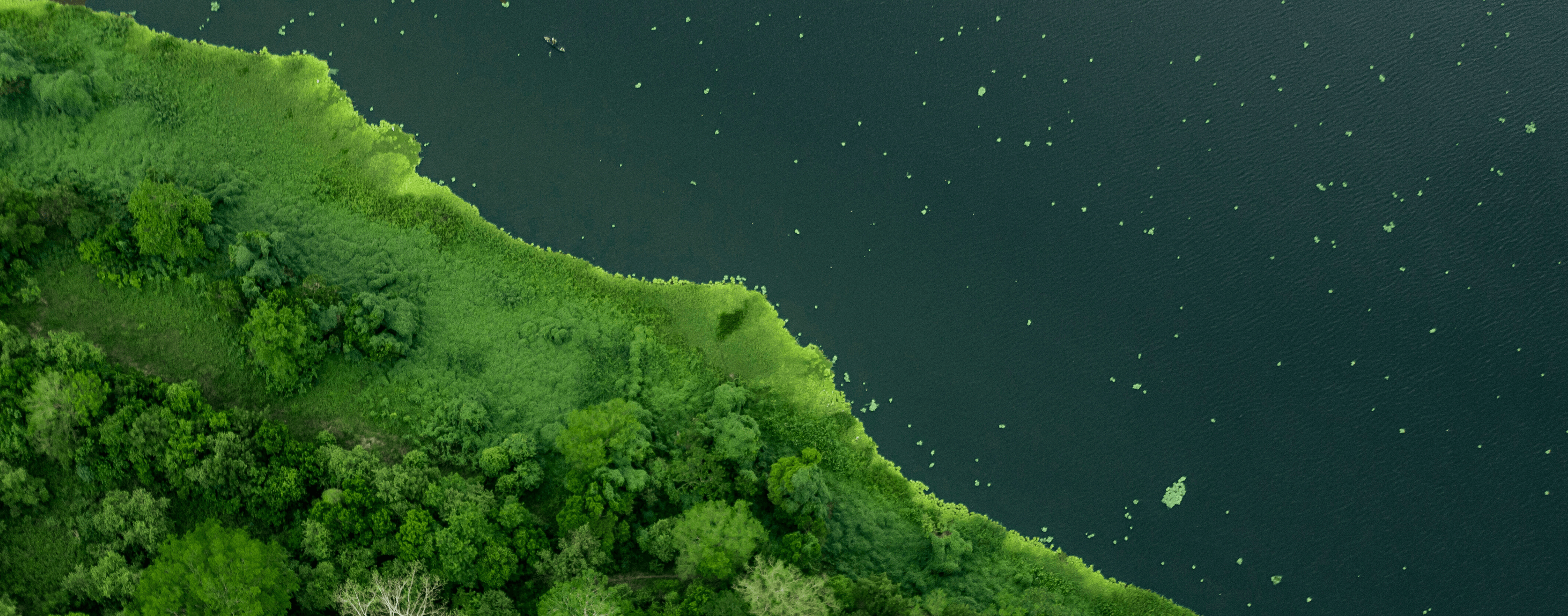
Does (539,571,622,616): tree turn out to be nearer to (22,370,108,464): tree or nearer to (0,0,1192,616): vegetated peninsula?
(0,0,1192,616): vegetated peninsula

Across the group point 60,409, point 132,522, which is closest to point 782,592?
point 132,522

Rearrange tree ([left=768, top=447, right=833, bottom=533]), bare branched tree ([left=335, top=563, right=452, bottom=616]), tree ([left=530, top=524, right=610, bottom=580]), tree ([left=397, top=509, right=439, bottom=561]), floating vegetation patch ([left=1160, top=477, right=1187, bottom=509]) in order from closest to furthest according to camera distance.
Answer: bare branched tree ([left=335, top=563, right=452, bottom=616]) → tree ([left=397, top=509, right=439, bottom=561]) → tree ([left=530, top=524, right=610, bottom=580]) → tree ([left=768, top=447, right=833, bottom=533]) → floating vegetation patch ([left=1160, top=477, right=1187, bottom=509])

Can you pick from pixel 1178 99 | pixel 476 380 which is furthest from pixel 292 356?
pixel 1178 99

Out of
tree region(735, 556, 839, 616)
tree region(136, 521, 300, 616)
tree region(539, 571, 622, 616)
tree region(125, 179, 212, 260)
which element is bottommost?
tree region(136, 521, 300, 616)

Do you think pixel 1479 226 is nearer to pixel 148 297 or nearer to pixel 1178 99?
pixel 1178 99

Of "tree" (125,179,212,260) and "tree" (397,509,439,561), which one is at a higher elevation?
"tree" (125,179,212,260)

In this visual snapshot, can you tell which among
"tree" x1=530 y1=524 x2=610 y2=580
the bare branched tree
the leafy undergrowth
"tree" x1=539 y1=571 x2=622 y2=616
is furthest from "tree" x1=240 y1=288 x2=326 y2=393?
"tree" x1=539 y1=571 x2=622 y2=616
